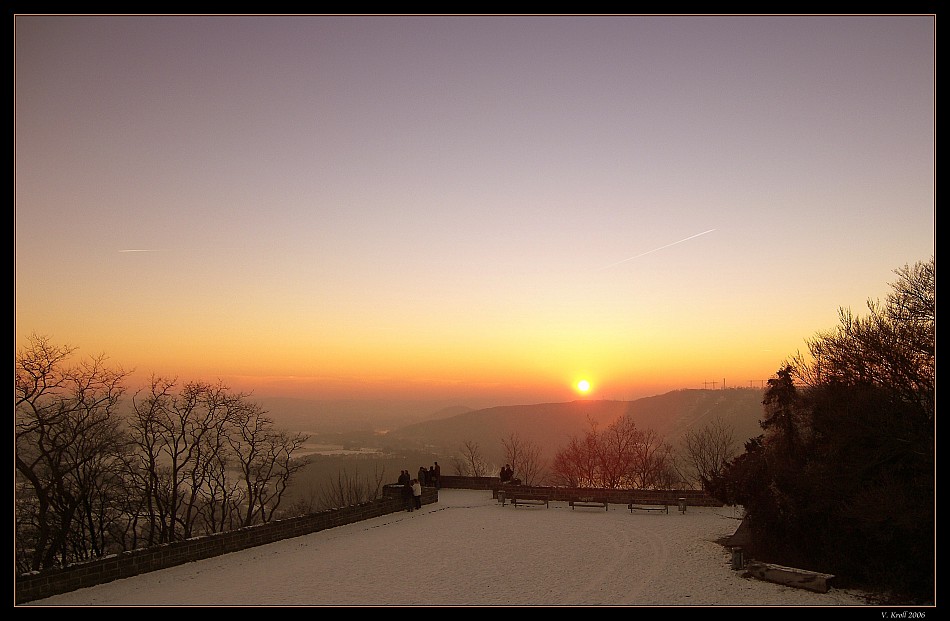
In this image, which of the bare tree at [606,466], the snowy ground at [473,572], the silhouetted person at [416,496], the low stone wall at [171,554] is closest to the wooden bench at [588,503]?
the snowy ground at [473,572]

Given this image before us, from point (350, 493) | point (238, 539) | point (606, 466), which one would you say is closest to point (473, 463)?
point (350, 493)

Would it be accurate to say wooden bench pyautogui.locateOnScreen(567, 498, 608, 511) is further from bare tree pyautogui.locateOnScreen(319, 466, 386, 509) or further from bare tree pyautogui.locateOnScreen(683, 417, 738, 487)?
bare tree pyautogui.locateOnScreen(319, 466, 386, 509)

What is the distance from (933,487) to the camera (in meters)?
11.9

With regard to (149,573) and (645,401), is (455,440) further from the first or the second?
(149,573)

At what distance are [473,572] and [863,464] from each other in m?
8.69

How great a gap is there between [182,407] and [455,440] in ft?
369

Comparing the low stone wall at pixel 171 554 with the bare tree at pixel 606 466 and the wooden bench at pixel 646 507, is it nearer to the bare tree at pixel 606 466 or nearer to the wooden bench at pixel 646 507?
the wooden bench at pixel 646 507

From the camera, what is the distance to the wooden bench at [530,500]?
23.6 metres

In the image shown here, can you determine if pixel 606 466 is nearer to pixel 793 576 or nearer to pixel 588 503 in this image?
pixel 588 503

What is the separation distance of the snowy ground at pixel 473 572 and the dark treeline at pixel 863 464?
1.22 metres

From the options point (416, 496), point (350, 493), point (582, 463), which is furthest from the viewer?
point (582, 463)

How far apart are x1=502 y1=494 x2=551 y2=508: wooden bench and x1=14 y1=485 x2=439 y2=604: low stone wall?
5.75 m

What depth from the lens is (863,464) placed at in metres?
13.3
